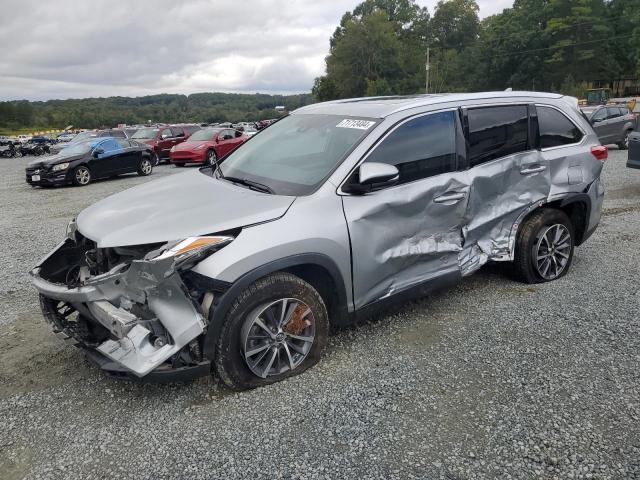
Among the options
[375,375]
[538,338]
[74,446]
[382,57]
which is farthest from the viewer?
[382,57]

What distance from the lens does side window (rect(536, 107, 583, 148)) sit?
452cm

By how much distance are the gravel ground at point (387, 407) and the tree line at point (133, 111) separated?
64.6m

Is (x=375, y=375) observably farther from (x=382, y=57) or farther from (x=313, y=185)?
(x=382, y=57)

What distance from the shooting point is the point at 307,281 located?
3262mm

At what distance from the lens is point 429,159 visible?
12.3ft

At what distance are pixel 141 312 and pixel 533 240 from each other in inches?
137

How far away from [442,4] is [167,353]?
3871 inches

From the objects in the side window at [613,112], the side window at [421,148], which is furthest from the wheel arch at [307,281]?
the side window at [613,112]

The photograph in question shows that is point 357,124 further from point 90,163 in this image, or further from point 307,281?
point 90,163

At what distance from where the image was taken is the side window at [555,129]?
4523 millimetres

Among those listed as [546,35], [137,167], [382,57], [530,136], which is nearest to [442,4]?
[382,57]

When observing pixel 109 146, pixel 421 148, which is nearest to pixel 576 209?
pixel 421 148

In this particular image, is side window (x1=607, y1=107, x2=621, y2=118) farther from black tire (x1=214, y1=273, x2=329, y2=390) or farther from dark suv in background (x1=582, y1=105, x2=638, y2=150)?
black tire (x1=214, y1=273, x2=329, y2=390)

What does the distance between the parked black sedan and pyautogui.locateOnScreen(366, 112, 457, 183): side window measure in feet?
41.9
